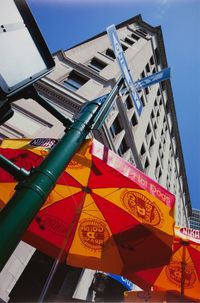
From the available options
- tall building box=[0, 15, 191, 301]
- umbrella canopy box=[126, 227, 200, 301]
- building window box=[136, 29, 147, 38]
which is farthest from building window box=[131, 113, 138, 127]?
umbrella canopy box=[126, 227, 200, 301]

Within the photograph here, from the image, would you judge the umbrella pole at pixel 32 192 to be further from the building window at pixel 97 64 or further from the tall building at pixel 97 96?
the building window at pixel 97 64

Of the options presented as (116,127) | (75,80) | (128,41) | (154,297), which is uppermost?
(128,41)

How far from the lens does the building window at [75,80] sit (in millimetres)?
17906

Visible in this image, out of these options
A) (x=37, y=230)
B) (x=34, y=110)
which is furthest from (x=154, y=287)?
(x=34, y=110)

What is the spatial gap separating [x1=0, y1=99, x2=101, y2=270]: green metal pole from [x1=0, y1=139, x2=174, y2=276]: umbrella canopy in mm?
2875

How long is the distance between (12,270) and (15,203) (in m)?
7.39

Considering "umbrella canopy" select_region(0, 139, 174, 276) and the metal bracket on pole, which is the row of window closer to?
"umbrella canopy" select_region(0, 139, 174, 276)

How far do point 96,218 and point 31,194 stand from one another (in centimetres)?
500

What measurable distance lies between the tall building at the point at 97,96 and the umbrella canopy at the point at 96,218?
2009 mm

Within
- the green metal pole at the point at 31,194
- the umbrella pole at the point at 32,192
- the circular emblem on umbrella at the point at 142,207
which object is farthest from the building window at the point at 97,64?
the green metal pole at the point at 31,194

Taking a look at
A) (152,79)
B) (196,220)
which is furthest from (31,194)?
(196,220)

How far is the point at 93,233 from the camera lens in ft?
24.2

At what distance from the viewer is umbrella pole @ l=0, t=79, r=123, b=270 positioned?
2246mm

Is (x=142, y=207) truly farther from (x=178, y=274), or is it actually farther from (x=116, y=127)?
(x=116, y=127)
